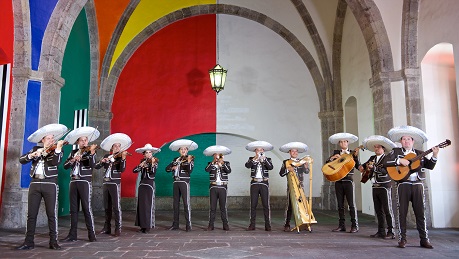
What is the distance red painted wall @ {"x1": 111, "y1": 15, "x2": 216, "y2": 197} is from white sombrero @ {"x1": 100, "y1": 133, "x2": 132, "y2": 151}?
16.1ft

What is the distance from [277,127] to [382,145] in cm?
584

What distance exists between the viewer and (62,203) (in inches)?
361

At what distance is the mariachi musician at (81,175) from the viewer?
18.5ft

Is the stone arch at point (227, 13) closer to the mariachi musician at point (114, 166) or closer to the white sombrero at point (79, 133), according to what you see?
the mariachi musician at point (114, 166)

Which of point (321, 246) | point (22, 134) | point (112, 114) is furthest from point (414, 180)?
point (112, 114)

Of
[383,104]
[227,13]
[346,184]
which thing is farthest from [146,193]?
[227,13]

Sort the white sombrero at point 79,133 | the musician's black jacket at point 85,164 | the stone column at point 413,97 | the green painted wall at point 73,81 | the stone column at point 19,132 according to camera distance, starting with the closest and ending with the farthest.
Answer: the white sombrero at point 79,133 → the musician's black jacket at point 85,164 → the stone column at point 19,132 → the stone column at point 413,97 → the green painted wall at point 73,81

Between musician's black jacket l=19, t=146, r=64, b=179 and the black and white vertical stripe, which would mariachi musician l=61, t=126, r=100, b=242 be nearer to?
musician's black jacket l=19, t=146, r=64, b=179

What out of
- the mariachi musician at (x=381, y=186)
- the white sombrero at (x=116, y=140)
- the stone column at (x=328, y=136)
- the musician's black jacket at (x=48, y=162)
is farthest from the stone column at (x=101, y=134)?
the mariachi musician at (x=381, y=186)

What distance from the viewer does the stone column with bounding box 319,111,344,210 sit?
1122 centimetres

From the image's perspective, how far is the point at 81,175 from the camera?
5805 millimetres

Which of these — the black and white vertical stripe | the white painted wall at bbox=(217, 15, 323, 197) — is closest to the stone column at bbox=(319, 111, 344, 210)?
the white painted wall at bbox=(217, 15, 323, 197)

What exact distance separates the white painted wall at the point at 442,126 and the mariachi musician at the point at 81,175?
6335 mm

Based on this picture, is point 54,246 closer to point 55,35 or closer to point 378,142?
point 55,35
